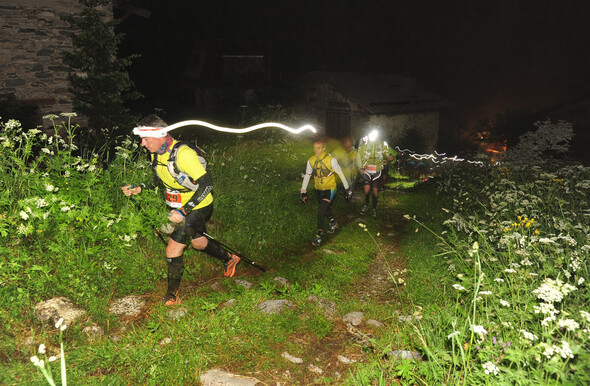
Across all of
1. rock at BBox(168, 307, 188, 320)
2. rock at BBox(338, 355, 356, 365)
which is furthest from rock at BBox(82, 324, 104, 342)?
rock at BBox(338, 355, 356, 365)

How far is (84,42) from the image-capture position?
11.2 meters

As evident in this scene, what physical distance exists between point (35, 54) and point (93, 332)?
11113mm

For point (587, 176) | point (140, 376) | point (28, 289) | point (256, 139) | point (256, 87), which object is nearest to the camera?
point (140, 376)

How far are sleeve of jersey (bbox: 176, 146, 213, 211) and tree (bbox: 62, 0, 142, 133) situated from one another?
748 cm

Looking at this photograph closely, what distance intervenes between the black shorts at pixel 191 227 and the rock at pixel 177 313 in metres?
0.94

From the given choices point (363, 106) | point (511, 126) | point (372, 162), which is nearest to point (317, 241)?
point (372, 162)

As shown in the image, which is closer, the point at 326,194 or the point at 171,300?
the point at 171,300

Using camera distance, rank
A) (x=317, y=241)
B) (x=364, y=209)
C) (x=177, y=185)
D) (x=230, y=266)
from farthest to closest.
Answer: (x=364, y=209)
(x=317, y=241)
(x=230, y=266)
(x=177, y=185)

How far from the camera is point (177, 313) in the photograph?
447cm

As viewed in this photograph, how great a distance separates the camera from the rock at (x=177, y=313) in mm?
4365

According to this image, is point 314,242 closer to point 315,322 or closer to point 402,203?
point 315,322

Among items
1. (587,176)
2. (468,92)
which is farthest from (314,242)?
(468,92)

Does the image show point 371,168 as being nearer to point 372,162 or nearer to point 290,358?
point 372,162

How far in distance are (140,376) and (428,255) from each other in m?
5.14
